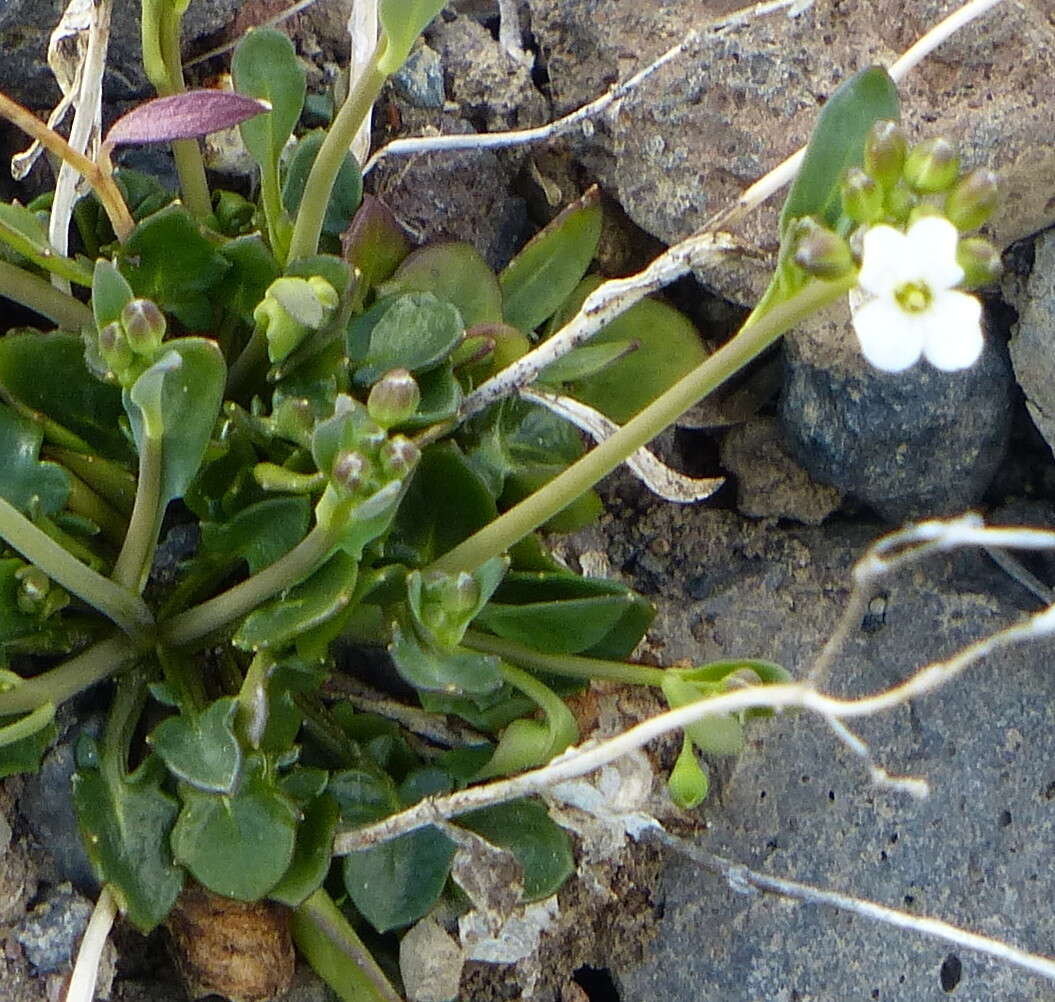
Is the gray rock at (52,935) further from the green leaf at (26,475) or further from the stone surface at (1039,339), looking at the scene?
the stone surface at (1039,339)

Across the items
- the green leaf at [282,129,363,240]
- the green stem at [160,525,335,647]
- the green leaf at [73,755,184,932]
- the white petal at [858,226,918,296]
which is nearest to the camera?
the white petal at [858,226,918,296]

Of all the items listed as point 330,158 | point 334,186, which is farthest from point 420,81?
point 330,158

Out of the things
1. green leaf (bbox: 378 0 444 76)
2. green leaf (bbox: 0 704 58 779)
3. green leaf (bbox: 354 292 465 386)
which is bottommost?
green leaf (bbox: 0 704 58 779)

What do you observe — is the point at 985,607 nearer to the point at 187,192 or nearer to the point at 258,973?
the point at 258,973

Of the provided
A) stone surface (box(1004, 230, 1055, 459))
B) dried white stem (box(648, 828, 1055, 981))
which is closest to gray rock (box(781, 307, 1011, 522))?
stone surface (box(1004, 230, 1055, 459))

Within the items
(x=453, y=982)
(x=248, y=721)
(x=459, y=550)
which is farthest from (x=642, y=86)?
(x=453, y=982)

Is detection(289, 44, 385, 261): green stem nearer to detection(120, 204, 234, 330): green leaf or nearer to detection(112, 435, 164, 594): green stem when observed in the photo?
detection(120, 204, 234, 330): green leaf
